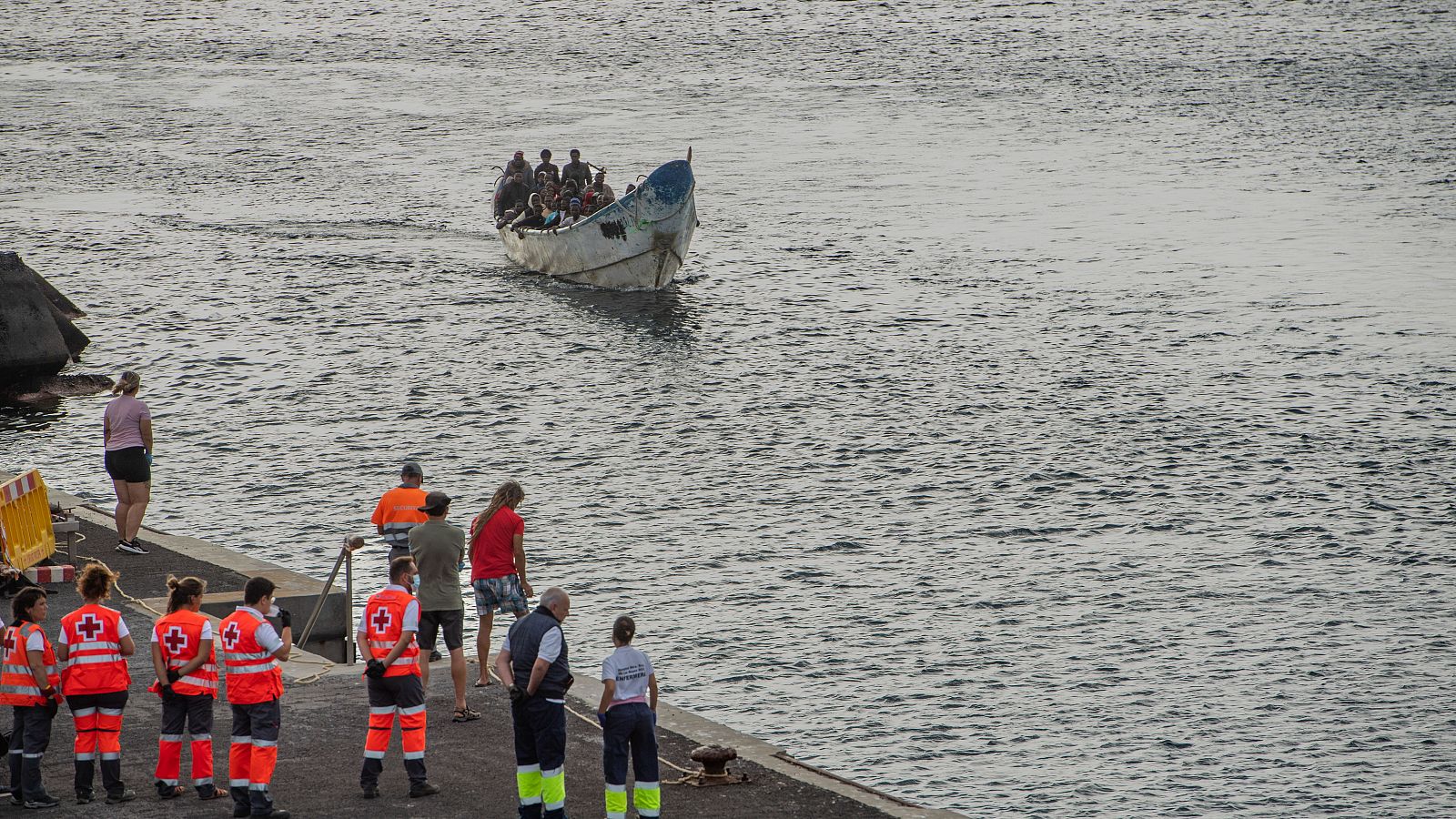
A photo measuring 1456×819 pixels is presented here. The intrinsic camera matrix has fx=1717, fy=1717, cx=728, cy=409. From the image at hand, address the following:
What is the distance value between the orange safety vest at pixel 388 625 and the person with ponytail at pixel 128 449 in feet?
22.3

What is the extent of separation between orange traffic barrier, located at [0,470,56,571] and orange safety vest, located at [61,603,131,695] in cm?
556

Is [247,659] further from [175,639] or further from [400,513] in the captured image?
[400,513]

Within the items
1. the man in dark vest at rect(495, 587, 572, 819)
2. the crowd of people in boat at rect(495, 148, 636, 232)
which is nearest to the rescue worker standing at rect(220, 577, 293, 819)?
the man in dark vest at rect(495, 587, 572, 819)

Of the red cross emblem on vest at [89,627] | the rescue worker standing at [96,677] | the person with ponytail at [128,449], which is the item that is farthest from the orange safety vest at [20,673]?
the person with ponytail at [128,449]

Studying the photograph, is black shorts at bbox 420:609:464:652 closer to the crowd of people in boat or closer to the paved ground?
the paved ground

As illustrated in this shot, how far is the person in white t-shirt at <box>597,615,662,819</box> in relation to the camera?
10.9m

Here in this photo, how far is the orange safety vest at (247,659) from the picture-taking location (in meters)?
10.9

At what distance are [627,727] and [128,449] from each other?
28.3 feet

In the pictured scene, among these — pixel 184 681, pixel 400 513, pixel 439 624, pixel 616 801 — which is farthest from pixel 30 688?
pixel 616 801

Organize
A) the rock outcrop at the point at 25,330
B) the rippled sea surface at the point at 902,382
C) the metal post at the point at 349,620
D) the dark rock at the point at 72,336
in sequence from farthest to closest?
1. the dark rock at the point at 72,336
2. the rock outcrop at the point at 25,330
3. the rippled sea surface at the point at 902,382
4. the metal post at the point at 349,620

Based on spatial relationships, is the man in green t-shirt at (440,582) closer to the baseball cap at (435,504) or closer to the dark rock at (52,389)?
the baseball cap at (435,504)

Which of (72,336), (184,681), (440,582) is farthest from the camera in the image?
(72,336)

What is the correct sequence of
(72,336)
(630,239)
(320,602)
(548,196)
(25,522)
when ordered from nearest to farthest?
(320,602), (25,522), (72,336), (630,239), (548,196)

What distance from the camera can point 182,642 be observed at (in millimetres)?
11078
